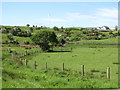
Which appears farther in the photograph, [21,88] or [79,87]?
[79,87]

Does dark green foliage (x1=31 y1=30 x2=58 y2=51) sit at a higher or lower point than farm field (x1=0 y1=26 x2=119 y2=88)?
higher

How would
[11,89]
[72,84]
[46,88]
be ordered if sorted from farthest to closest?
[72,84]
[46,88]
[11,89]

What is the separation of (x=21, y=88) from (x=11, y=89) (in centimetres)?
82

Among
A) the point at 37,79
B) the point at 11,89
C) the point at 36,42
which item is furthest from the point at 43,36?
the point at 11,89

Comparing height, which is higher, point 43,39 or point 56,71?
point 43,39

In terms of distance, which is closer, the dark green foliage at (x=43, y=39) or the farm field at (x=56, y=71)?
the farm field at (x=56, y=71)

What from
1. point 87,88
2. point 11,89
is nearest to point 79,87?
point 87,88

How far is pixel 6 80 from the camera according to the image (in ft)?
67.9

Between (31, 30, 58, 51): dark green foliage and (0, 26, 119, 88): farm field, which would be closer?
(0, 26, 119, 88): farm field

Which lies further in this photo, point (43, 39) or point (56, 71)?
point (43, 39)

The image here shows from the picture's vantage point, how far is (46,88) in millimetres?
18547

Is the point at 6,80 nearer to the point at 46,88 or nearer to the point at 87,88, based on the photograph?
the point at 46,88

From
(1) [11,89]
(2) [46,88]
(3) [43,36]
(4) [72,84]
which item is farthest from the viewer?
(3) [43,36]

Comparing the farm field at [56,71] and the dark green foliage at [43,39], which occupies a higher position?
the dark green foliage at [43,39]
